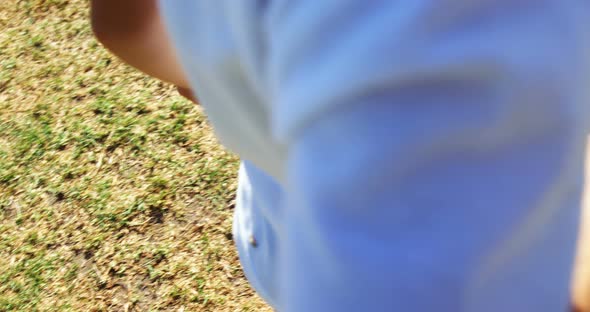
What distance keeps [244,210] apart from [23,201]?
1312 millimetres

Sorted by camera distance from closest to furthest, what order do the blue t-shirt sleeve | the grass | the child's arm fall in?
the blue t-shirt sleeve → the child's arm → the grass

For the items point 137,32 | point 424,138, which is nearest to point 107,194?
point 137,32

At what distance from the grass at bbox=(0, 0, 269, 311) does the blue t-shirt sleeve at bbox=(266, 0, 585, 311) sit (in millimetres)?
1391

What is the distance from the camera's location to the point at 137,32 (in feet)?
2.26

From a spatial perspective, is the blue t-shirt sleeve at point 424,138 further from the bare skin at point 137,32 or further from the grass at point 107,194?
the grass at point 107,194

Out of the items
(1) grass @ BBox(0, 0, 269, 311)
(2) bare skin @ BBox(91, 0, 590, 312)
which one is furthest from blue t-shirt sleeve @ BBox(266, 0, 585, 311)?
(1) grass @ BBox(0, 0, 269, 311)

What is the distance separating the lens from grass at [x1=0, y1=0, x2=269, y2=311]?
5.62 ft

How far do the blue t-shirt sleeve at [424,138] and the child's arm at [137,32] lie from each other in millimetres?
415

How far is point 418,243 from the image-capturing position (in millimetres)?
263

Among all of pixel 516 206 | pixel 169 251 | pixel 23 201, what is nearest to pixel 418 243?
pixel 516 206

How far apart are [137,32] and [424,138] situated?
512 millimetres

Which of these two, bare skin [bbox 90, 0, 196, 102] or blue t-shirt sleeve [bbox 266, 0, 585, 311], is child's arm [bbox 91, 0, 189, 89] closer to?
bare skin [bbox 90, 0, 196, 102]

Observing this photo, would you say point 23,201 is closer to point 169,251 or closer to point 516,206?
point 169,251

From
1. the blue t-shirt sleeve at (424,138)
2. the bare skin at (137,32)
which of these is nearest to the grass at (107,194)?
the bare skin at (137,32)
